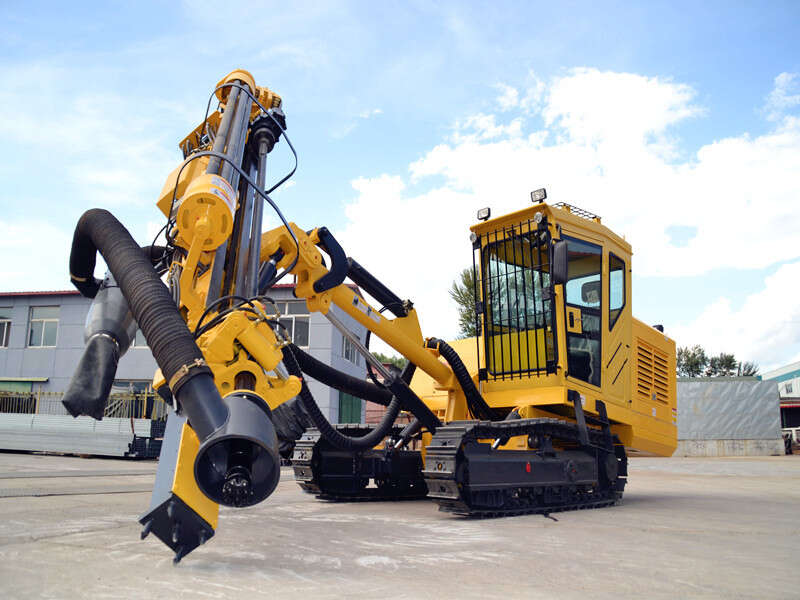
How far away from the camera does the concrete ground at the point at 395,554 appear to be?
10.4ft

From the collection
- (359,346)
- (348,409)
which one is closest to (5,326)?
(348,409)

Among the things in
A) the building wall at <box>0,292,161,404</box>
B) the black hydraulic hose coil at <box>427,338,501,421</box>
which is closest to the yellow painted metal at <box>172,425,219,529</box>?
the black hydraulic hose coil at <box>427,338,501,421</box>

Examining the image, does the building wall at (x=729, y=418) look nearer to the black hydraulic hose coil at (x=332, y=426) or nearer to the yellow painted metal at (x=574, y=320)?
the yellow painted metal at (x=574, y=320)

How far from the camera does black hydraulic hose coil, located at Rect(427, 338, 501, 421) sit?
23.6 ft

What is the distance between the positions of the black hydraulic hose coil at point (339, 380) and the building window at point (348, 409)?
1850 cm

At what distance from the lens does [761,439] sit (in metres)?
28.1

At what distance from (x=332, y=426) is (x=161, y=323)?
150 inches

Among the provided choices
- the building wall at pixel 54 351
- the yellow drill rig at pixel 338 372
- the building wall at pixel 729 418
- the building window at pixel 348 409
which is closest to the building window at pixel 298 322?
the building window at pixel 348 409

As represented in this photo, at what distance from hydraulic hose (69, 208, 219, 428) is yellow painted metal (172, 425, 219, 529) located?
0.89 feet

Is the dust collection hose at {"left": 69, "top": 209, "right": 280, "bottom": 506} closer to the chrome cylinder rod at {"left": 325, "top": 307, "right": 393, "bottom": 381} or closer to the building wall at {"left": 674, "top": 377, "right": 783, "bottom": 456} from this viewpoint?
the chrome cylinder rod at {"left": 325, "top": 307, "right": 393, "bottom": 381}

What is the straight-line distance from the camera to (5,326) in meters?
27.2

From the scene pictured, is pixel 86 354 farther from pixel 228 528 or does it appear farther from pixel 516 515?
pixel 516 515

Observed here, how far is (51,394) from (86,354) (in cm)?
2204

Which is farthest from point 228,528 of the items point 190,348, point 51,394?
point 51,394
